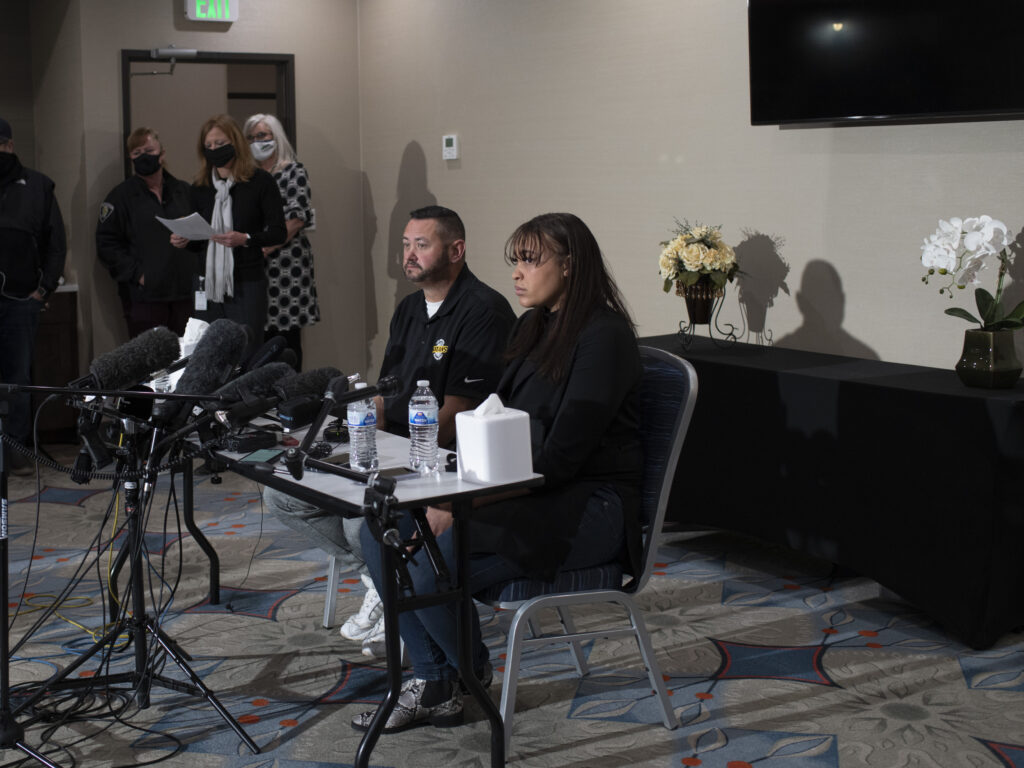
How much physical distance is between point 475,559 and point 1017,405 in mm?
1609

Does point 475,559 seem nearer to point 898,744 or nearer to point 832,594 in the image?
point 898,744

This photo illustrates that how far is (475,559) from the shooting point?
8.33 ft

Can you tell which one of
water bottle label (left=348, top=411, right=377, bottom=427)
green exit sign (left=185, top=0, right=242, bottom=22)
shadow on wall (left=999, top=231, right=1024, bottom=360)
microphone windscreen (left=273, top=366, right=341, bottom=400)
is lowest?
water bottle label (left=348, top=411, right=377, bottom=427)

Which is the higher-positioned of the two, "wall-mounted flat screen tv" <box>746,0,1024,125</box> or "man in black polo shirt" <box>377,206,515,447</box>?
"wall-mounted flat screen tv" <box>746,0,1024,125</box>

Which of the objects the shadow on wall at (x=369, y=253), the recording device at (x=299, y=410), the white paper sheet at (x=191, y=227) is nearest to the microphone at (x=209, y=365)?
the recording device at (x=299, y=410)

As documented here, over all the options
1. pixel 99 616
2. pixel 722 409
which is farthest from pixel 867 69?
pixel 99 616

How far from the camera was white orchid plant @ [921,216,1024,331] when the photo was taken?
3.37m

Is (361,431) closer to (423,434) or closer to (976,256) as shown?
(423,434)

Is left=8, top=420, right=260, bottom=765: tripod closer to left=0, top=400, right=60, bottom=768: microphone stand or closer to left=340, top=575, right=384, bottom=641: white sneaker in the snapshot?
left=0, top=400, right=60, bottom=768: microphone stand

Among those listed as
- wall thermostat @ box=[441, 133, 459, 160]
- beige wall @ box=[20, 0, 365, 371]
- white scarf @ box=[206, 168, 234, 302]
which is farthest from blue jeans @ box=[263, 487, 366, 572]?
beige wall @ box=[20, 0, 365, 371]

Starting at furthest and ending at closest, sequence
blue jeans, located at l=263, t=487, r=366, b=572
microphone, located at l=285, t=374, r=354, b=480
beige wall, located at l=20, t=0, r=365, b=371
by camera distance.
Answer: beige wall, located at l=20, t=0, r=365, b=371, blue jeans, located at l=263, t=487, r=366, b=572, microphone, located at l=285, t=374, r=354, b=480

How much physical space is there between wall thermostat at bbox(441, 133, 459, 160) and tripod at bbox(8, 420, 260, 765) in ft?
12.2

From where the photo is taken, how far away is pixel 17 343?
538cm

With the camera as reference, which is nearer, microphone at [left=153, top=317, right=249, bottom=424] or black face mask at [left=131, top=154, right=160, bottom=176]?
microphone at [left=153, top=317, right=249, bottom=424]
